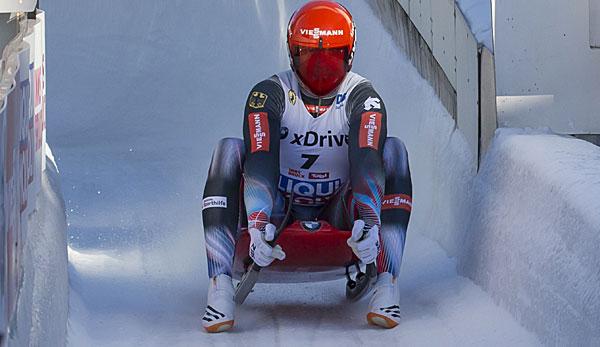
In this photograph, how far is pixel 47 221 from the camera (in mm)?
4492

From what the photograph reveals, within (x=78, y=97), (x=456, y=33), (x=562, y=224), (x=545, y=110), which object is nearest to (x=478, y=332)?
(x=562, y=224)

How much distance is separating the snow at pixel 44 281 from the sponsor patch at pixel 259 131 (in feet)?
2.48

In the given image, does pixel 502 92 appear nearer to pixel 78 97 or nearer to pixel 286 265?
pixel 286 265

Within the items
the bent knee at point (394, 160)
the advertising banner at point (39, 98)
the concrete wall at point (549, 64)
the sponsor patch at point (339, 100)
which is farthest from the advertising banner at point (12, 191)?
the concrete wall at point (549, 64)

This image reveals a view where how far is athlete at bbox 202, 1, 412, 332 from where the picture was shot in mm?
4625

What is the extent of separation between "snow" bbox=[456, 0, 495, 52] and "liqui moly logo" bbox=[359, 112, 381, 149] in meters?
1.20

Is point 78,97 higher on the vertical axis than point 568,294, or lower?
higher

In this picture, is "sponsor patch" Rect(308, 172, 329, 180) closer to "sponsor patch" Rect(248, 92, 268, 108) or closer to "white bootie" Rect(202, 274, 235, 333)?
"sponsor patch" Rect(248, 92, 268, 108)

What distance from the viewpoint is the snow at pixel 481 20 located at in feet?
19.1

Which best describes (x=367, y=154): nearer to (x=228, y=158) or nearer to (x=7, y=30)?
(x=228, y=158)

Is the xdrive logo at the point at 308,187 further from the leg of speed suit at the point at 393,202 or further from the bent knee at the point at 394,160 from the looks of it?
the bent knee at the point at 394,160

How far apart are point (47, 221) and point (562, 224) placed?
1.70 metres

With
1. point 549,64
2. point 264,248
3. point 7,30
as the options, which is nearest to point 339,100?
point 264,248

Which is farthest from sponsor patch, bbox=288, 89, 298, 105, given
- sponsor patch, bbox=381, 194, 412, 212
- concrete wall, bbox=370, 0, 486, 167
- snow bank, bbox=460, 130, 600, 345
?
concrete wall, bbox=370, 0, 486, 167
